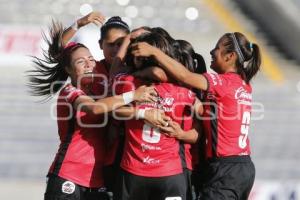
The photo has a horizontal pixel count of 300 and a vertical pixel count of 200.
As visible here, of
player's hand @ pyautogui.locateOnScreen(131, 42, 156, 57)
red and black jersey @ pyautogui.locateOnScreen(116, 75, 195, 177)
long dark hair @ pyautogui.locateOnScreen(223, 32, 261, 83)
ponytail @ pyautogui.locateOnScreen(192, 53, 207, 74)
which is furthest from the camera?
ponytail @ pyautogui.locateOnScreen(192, 53, 207, 74)

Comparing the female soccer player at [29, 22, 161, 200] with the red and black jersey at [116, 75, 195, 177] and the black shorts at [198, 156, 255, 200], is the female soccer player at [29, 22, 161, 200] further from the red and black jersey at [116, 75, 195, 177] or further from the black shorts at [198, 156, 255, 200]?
the black shorts at [198, 156, 255, 200]


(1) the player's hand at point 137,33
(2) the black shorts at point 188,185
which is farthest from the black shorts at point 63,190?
(1) the player's hand at point 137,33

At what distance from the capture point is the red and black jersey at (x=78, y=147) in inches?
179

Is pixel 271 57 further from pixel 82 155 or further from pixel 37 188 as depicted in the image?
pixel 82 155

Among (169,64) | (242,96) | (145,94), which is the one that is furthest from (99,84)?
(242,96)

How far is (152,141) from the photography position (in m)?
4.38

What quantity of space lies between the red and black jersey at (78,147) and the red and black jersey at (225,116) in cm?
65

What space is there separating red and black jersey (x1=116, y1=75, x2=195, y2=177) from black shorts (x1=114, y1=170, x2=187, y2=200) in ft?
0.10

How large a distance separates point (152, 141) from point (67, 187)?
590mm

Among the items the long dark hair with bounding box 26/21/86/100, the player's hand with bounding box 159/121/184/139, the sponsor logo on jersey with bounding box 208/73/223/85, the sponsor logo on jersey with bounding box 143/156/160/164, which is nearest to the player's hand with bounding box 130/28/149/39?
the long dark hair with bounding box 26/21/86/100

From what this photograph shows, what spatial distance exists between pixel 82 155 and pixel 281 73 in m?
6.39

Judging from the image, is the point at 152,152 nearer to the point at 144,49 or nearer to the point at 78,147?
A: the point at 78,147

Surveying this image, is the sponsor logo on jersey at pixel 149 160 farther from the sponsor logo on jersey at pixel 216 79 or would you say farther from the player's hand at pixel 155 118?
the sponsor logo on jersey at pixel 216 79

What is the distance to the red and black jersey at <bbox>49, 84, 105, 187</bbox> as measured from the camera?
4.56 m
